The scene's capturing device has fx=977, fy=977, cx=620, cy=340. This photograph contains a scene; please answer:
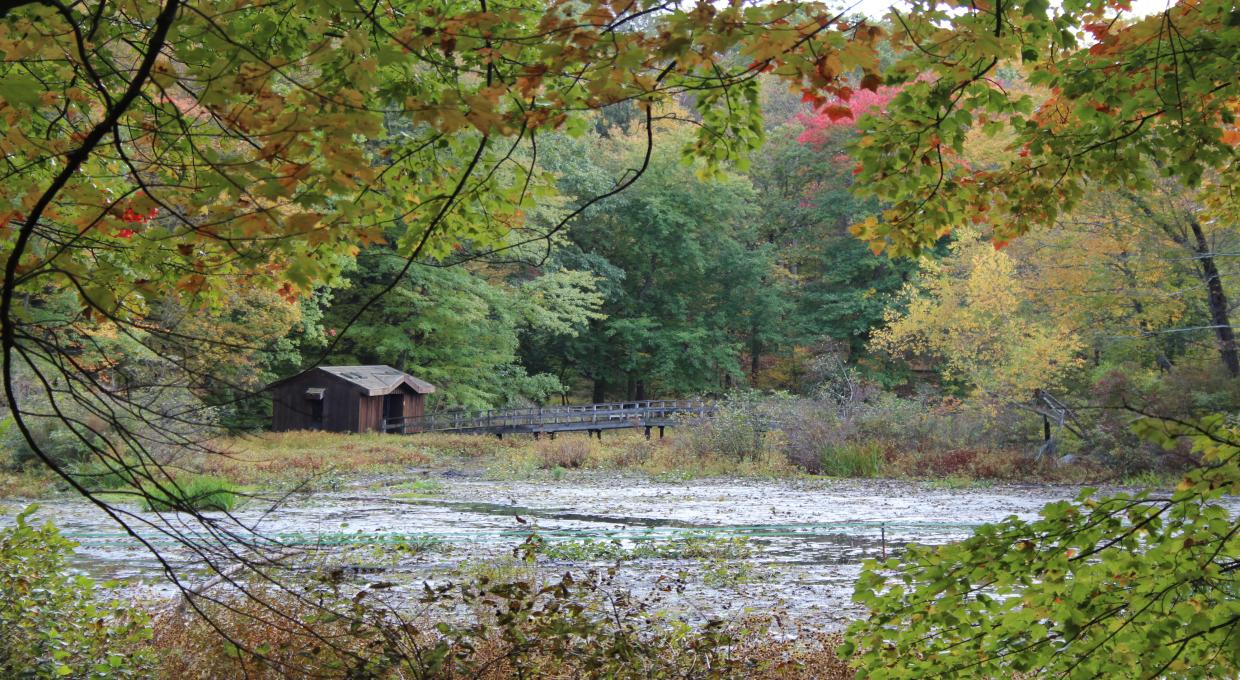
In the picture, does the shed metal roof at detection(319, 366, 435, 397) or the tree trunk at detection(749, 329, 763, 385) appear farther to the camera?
the tree trunk at detection(749, 329, 763, 385)

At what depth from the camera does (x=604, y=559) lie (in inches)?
384

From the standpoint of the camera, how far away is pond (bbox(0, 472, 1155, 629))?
8.42 metres

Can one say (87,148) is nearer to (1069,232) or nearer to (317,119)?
(317,119)

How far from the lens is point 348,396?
28766 millimetres

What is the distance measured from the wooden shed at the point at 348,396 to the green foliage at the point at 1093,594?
26.4 m

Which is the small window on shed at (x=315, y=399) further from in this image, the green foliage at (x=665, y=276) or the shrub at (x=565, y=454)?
the green foliage at (x=665, y=276)

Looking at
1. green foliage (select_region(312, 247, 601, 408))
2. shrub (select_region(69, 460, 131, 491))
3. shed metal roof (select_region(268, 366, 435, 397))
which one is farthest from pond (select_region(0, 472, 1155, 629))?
green foliage (select_region(312, 247, 601, 408))

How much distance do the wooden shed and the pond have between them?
30.5 ft

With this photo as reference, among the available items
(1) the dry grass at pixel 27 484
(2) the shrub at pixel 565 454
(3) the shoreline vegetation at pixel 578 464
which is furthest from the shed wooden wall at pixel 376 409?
(1) the dry grass at pixel 27 484

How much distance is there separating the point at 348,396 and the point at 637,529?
18247mm

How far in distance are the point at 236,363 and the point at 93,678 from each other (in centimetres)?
1940

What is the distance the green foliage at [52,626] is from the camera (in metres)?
4.33

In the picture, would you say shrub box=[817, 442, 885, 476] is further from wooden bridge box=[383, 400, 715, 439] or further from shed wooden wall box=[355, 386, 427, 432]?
shed wooden wall box=[355, 386, 427, 432]

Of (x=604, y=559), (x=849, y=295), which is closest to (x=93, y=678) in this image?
(x=604, y=559)
